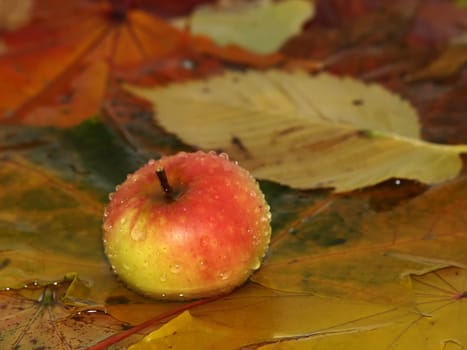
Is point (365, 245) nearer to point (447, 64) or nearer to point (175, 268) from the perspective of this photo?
point (175, 268)

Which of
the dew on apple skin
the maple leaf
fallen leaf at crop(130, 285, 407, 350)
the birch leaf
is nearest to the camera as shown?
fallen leaf at crop(130, 285, 407, 350)

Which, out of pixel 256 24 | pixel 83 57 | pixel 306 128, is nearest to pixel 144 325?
pixel 306 128

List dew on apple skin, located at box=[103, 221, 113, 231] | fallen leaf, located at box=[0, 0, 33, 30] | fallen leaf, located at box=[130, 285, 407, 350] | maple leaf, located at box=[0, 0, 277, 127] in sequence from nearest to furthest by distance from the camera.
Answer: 1. fallen leaf, located at box=[130, 285, 407, 350]
2. dew on apple skin, located at box=[103, 221, 113, 231]
3. maple leaf, located at box=[0, 0, 277, 127]
4. fallen leaf, located at box=[0, 0, 33, 30]

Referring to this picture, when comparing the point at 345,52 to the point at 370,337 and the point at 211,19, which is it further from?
the point at 370,337

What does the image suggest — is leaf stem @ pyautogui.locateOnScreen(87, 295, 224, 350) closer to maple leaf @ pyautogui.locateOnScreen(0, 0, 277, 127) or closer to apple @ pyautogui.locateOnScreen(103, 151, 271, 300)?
apple @ pyautogui.locateOnScreen(103, 151, 271, 300)

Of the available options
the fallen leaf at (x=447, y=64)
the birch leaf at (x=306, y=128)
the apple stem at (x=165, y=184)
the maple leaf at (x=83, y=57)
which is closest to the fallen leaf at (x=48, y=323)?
the apple stem at (x=165, y=184)

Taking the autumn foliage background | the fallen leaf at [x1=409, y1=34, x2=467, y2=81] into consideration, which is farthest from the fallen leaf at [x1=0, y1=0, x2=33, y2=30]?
the fallen leaf at [x1=409, y1=34, x2=467, y2=81]
